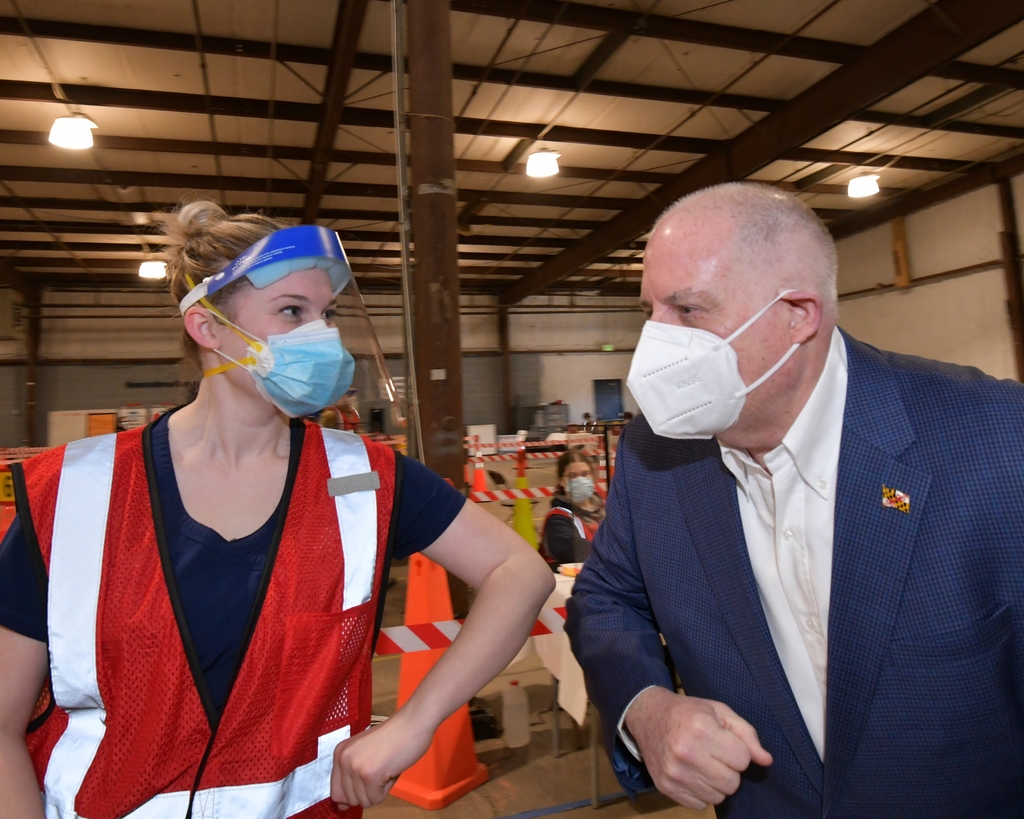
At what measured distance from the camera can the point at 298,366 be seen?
1394mm

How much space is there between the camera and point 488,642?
133cm

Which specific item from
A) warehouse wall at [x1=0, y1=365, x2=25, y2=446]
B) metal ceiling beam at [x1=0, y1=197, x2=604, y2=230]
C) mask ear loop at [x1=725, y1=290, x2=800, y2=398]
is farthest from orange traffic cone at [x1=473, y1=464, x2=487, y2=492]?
warehouse wall at [x1=0, y1=365, x2=25, y2=446]

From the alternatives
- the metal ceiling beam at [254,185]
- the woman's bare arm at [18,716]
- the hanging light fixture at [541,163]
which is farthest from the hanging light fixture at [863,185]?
the woman's bare arm at [18,716]

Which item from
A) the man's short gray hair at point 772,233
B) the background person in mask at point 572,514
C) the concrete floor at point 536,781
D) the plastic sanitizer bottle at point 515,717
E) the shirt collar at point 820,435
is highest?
the man's short gray hair at point 772,233

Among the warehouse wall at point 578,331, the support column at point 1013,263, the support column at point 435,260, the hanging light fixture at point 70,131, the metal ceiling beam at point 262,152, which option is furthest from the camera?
the warehouse wall at point 578,331

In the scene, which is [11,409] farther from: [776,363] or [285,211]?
[776,363]

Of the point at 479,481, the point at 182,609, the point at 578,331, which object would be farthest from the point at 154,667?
the point at 578,331

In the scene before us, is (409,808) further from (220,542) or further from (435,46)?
(435,46)

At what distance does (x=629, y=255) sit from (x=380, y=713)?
15585 mm

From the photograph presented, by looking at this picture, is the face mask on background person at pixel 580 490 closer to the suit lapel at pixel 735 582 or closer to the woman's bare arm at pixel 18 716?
the suit lapel at pixel 735 582

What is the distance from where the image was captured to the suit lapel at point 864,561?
111cm

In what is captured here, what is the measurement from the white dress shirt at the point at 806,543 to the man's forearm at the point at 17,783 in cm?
134

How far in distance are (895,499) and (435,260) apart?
3012 millimetres

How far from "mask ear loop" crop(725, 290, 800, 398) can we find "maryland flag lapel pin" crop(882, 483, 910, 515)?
0.92 feet
